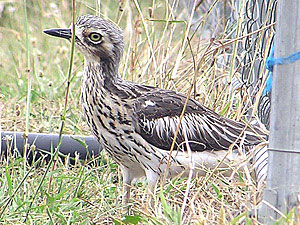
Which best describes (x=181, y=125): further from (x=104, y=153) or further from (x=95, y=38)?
(x=104, y=153)

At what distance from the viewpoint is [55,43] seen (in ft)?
25.3

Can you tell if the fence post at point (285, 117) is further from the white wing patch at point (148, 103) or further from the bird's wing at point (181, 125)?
the white wing patch at point (148, 103)

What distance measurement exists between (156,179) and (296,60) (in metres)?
1.39

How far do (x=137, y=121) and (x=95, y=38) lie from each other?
553mm

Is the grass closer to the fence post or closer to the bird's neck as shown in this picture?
the fence post

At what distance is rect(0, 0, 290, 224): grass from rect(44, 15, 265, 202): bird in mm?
154

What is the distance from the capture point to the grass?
10.1 ft

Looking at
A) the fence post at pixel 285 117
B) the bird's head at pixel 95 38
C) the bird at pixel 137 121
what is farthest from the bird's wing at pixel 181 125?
the fence post at pixel 285 117

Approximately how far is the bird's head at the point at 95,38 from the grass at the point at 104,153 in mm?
304

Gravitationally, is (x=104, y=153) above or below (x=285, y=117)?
below

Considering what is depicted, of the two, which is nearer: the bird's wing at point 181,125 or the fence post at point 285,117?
the fence post at point 285,117

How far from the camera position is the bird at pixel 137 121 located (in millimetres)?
3602

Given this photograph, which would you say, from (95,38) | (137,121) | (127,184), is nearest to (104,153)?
(127,184)

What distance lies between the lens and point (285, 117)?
8.03ft
